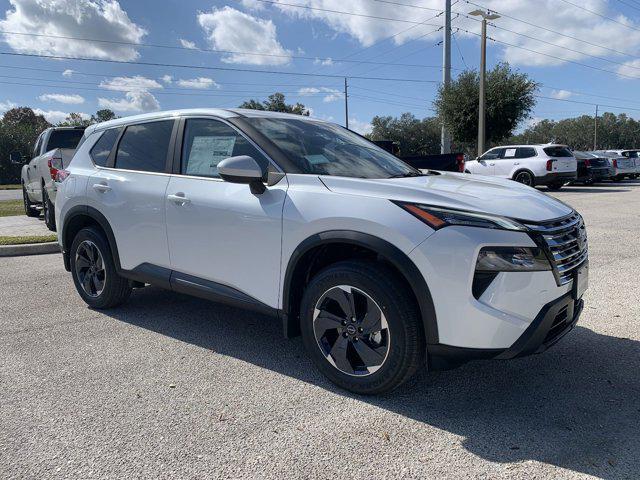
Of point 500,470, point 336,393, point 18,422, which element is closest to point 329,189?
point 336,393

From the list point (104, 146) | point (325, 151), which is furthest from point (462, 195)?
point (104, 146)

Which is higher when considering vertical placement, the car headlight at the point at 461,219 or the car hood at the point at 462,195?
the car hood at the point at 462,195

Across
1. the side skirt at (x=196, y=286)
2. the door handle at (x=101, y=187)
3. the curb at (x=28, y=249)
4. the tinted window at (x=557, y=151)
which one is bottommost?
the curb at (x=28, y=249)

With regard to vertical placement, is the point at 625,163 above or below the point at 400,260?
above

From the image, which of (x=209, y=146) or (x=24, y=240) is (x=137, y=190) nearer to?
(x=209, y=146)

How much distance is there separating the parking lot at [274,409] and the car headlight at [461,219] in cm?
106

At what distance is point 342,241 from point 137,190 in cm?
205

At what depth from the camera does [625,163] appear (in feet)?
82.0

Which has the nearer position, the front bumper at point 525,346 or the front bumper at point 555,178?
the front bumper at point 525,346

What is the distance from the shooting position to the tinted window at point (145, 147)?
428 centimetres

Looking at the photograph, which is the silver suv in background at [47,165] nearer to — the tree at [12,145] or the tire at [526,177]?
the tire at [526,177]

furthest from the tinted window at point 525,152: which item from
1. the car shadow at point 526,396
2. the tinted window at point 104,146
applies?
the tinted window at point 104,146

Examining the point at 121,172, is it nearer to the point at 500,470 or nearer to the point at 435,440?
the point at 435,440

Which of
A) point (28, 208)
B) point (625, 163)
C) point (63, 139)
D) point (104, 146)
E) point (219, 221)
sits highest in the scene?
point (63, 139)
